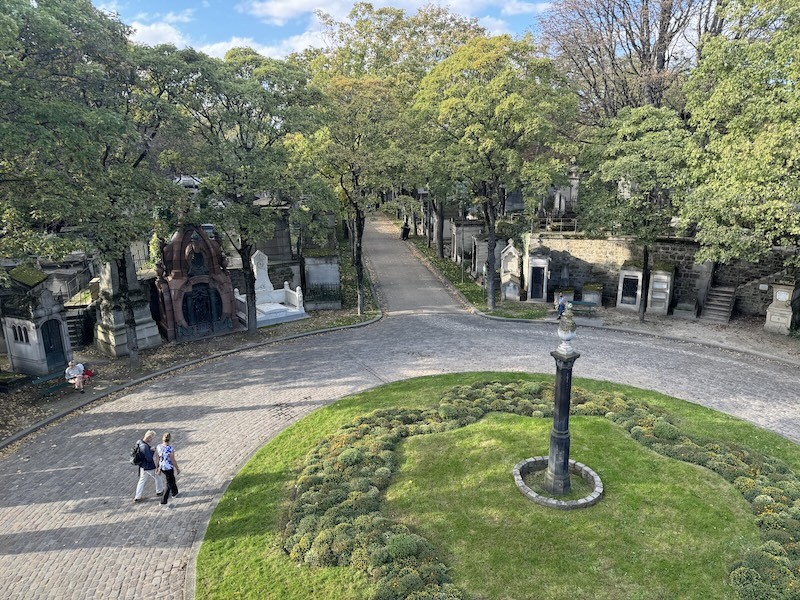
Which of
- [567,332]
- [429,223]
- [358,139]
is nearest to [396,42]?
[429,223]

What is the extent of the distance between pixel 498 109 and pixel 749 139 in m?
9.45

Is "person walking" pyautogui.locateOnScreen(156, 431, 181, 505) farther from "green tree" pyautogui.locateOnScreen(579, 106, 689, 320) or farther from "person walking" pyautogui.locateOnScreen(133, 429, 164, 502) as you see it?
"green tree" pyautogui.locateOnScreen(579, 106, 689, 320)

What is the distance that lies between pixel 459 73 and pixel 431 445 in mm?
17698

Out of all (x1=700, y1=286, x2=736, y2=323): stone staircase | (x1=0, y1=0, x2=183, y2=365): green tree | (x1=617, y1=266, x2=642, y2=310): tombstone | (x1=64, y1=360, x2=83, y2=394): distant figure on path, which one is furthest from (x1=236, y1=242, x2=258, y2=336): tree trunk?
(x1=700, y1=286, x2=736, y2=323): stone staircase

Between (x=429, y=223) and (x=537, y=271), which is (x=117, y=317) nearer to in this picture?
(x=537, y=271)

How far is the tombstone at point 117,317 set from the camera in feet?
68.1

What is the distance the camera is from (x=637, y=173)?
72.1 ft

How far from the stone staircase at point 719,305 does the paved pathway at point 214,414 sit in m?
4.35

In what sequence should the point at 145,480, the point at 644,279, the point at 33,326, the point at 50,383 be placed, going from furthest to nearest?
the point at 644,279
the point at 33,326
the point at 50,383
the point at 145,480

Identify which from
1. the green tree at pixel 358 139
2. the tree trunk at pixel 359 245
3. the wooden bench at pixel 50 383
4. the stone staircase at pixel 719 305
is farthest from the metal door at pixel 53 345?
the stone staircase at pixel 719 305

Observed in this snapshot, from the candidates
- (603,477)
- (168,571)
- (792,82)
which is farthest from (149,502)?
(792,82)

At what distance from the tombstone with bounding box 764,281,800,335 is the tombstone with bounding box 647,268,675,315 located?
414cm

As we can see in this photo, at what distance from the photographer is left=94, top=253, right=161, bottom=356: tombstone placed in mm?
20766

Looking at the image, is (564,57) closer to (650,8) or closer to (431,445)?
(650,8)
